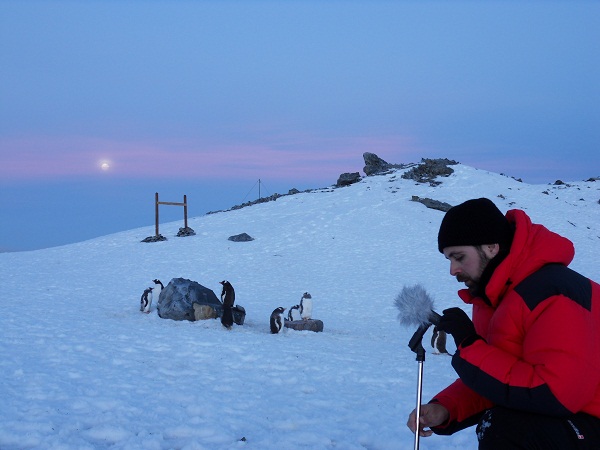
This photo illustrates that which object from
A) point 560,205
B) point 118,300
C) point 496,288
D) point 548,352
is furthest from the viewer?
point 560,205

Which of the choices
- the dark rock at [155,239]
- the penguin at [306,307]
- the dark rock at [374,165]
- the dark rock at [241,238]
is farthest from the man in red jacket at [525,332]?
the dark rock at [374,165]

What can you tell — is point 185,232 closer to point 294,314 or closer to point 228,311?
point 294,314

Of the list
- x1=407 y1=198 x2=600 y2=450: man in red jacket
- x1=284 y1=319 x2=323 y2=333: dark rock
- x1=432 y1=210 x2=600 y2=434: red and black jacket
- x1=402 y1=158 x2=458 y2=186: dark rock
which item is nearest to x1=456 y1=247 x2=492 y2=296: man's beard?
x1=407 y1=198 x2=600 y2=450: man in red jacket

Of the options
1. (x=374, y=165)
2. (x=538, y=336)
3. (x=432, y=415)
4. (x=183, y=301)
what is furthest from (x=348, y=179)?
(x=538, y=336)

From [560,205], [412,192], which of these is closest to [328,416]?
[412,192]

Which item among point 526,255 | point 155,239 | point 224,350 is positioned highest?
point 526,255

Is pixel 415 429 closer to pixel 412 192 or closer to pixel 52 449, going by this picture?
pixel 52 449

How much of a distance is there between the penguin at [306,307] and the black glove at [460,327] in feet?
34.3

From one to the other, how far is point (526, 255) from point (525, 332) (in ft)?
1.15

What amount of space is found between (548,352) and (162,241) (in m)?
25.6

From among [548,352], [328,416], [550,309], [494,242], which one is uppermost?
[494,242]

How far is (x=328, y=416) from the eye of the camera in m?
6.20

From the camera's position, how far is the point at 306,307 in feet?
42.8

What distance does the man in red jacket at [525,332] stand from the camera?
86.0 inches
